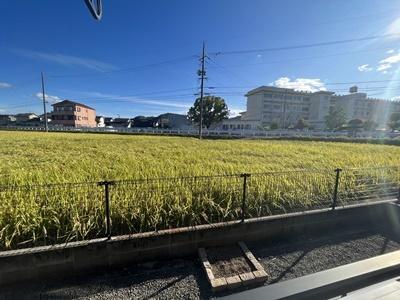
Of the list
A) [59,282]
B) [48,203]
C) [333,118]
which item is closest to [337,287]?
[59,282]

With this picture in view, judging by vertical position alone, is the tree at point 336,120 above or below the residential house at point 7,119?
above

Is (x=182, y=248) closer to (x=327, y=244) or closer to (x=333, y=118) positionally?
(x=327, y=244)

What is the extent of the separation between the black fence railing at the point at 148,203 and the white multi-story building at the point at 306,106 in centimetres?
5409

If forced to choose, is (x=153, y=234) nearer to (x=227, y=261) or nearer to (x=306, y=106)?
(x=227, y=261)

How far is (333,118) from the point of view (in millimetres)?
49062

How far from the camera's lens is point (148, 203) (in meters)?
2.93

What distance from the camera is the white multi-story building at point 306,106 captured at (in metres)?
62.8

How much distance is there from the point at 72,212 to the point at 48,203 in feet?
1.27

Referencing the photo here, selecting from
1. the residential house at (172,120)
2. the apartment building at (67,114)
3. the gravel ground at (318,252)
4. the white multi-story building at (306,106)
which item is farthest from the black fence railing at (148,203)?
the residential house at (172,120)

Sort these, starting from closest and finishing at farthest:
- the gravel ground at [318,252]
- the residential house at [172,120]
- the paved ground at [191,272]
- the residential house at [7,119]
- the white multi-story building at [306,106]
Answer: the paved ground at [191,272], the gravel ground at [318,252], the residential house at [172,120], the white multi-story building at [306,106], the residential house at [7,119]

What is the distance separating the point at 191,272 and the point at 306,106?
76.1m

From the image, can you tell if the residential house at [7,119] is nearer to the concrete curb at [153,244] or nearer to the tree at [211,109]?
the tree at [211,109]

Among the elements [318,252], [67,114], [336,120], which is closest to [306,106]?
[336,120]

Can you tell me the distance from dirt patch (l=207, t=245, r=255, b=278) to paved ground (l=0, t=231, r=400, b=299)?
0.18m
